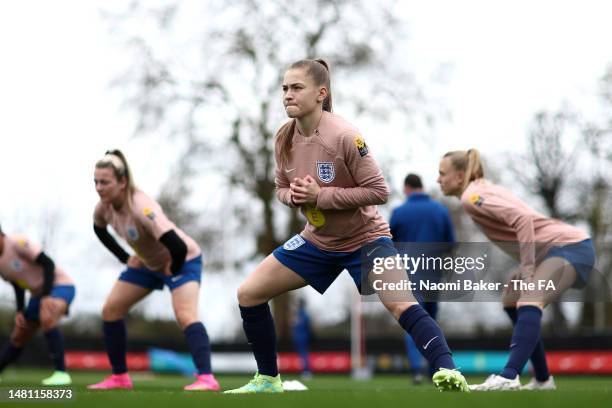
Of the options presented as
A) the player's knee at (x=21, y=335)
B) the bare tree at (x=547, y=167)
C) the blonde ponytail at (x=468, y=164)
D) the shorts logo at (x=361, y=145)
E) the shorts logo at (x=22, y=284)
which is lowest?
the player's knee at (x=21, y=335)

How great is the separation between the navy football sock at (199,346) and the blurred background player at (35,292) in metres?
2.59

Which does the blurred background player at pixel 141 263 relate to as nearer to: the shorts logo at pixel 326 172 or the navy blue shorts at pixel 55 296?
the navy blue shorts at pixel 55 296

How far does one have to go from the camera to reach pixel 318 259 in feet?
20.3

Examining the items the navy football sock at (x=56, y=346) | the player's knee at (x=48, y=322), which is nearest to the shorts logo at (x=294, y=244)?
the player's knee at (x=48, y=322)

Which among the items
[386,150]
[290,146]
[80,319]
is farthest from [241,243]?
[290,146]

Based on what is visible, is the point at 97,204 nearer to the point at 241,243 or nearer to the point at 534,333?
the point at 534,333

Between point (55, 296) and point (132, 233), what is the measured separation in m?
3.22

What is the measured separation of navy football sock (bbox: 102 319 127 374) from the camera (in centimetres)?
867

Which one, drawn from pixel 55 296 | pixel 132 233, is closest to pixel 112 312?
pixel 132 233

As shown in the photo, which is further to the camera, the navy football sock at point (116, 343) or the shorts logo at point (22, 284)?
the shorts logo at point (22, 284)

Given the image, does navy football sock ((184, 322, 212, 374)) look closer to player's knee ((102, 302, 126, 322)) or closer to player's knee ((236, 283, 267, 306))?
player's knee ((102, 302, 126, 322))

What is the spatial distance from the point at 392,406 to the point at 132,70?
79.3ft

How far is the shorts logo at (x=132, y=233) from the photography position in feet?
26.8

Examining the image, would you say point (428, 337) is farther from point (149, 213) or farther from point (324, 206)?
point (149, 213)
